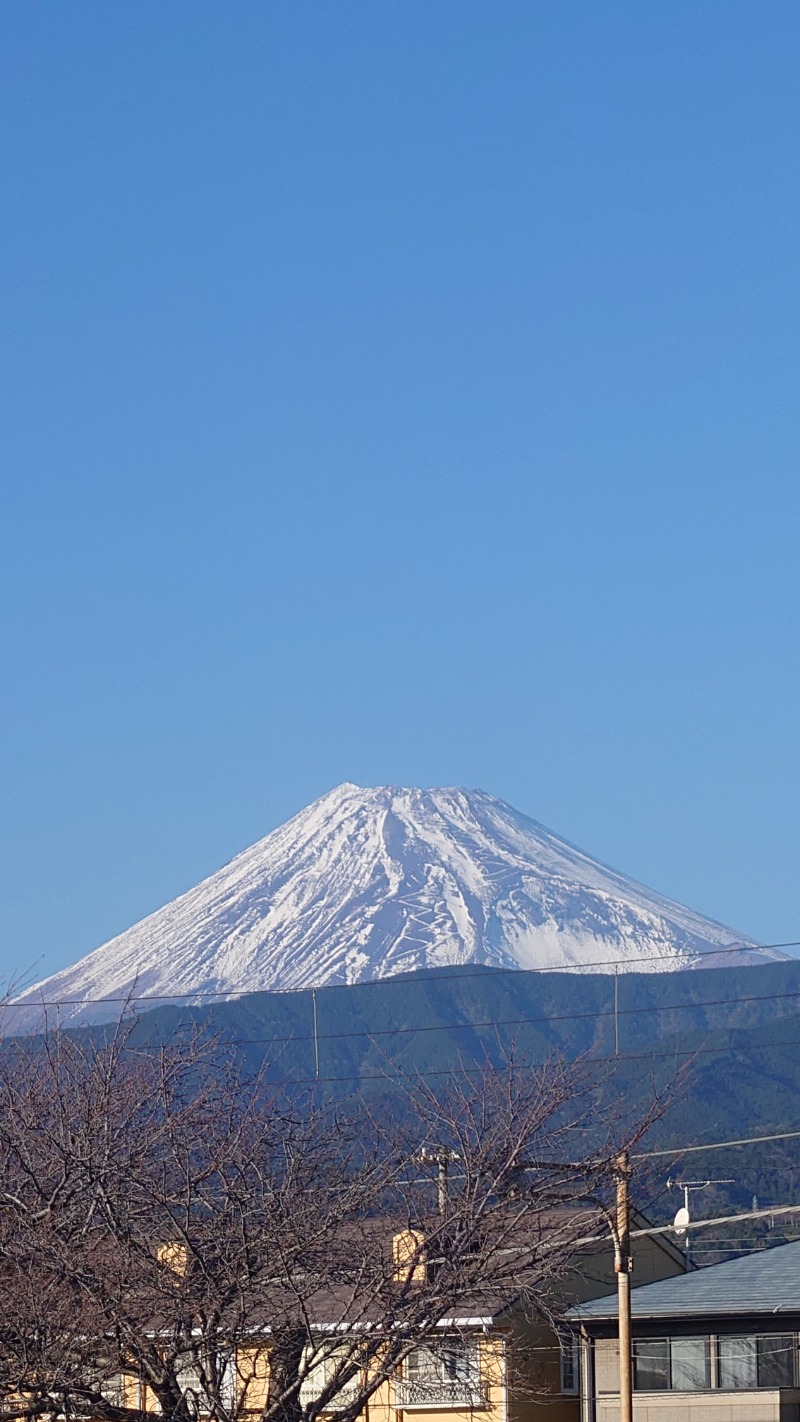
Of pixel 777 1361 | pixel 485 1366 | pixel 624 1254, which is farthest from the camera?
pixel 777 1361

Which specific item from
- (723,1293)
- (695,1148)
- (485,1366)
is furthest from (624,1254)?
(723,1293)

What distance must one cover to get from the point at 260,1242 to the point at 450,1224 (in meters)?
1.69

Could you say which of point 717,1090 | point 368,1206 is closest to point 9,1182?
point 368,1206

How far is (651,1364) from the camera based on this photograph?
31.5m

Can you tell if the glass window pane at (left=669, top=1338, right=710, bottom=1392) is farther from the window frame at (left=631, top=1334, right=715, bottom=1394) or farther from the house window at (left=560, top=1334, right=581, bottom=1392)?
the house window at (left=560, top=1334, right=581, bottom=1392)

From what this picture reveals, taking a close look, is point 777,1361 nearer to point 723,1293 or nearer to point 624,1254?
point 723,1293

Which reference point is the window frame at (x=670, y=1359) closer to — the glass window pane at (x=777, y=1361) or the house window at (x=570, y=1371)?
the glass window pane at (x=777, y=1361)

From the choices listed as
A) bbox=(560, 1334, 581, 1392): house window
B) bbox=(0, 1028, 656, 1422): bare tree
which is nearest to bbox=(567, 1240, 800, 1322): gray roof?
bbox=(560, 1334, 581, 1392): house window

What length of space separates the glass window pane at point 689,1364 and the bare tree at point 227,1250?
401 inches

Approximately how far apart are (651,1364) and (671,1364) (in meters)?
0.32

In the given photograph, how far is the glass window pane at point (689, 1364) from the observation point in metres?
31.1

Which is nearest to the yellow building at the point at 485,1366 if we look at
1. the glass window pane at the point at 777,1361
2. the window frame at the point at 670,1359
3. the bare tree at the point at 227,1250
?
the bare tree at the point at 227,1250

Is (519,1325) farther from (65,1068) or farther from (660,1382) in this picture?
(65,1068)

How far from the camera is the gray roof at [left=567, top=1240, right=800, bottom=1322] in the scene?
30766 millimetres
